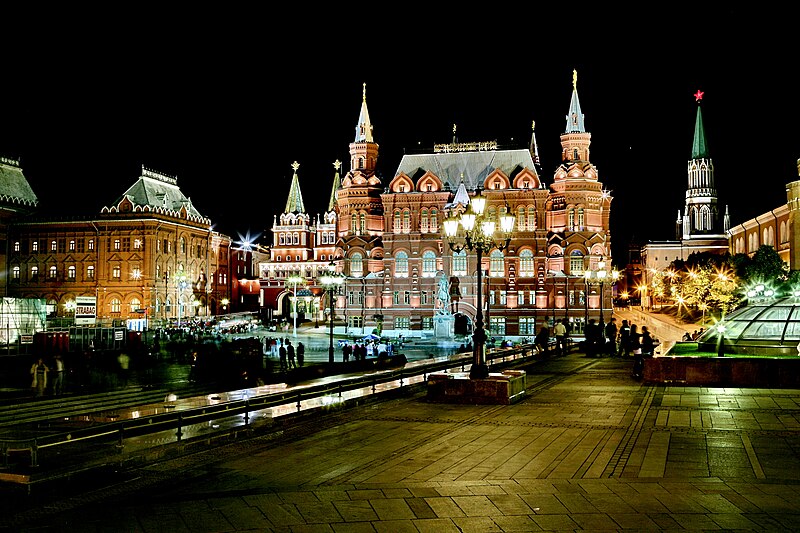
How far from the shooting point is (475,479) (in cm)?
1094

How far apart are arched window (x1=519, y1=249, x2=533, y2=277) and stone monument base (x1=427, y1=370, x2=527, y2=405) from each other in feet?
190

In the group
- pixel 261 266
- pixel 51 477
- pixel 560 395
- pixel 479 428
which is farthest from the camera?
pixel 261 266

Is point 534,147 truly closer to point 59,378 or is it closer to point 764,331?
point 764,331

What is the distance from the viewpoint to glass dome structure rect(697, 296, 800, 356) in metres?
28.0

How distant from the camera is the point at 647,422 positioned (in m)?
16.2

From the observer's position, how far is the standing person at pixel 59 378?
26.2 metres

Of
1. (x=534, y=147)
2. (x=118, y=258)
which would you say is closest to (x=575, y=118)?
(x=534, y=147)

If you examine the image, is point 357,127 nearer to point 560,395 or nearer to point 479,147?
point 479,147

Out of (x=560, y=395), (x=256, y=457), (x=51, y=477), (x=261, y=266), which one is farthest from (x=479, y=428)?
(x=261, y=266)

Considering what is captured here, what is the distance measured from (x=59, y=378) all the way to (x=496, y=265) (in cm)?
5243

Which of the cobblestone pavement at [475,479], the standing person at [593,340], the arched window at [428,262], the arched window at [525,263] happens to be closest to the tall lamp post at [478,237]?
the cobblestone pavement at [475,479]

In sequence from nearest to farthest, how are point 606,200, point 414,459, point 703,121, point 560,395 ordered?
point 414,459, point 560,395, point 606,200, point 703,121

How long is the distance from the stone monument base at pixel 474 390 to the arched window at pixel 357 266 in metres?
61.2

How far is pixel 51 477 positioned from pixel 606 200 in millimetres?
76233
